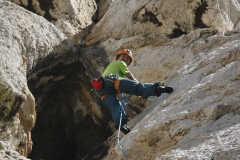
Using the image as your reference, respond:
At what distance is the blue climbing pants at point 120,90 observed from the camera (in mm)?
5719

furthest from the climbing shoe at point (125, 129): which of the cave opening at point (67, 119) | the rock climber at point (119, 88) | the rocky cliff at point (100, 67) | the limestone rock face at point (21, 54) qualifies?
the cave opening at point (67, 119)

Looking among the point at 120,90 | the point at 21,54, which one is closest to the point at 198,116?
Answer: the point at 120,90

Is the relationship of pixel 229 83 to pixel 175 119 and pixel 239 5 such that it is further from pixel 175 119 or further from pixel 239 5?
pixel 239 5

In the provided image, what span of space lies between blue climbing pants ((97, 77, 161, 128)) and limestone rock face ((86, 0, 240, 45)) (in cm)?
237

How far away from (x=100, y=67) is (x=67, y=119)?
3.91 ft

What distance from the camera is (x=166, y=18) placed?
27.0ft

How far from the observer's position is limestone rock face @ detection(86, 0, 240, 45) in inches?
317

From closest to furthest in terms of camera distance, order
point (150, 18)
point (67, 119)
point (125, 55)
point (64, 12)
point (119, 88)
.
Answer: point (119, 88)
point (125, 55)
point (67, 119)
point (150, 18)
point (64, 12)

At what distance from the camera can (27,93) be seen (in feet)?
19.3

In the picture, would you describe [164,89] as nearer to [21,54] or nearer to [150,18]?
[21,54]

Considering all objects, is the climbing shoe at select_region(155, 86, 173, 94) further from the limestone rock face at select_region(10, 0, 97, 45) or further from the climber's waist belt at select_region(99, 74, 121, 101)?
the limestone rock face at select_region(10, 0, 97, 45)

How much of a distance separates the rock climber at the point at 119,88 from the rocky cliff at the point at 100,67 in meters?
0.17

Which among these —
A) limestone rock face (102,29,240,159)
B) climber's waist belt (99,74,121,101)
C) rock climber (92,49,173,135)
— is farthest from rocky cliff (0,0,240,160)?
climber's waist belt (99,74,121,101)

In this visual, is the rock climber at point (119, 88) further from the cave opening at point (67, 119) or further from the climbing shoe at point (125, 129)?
the cave opening at point (67, 119)
